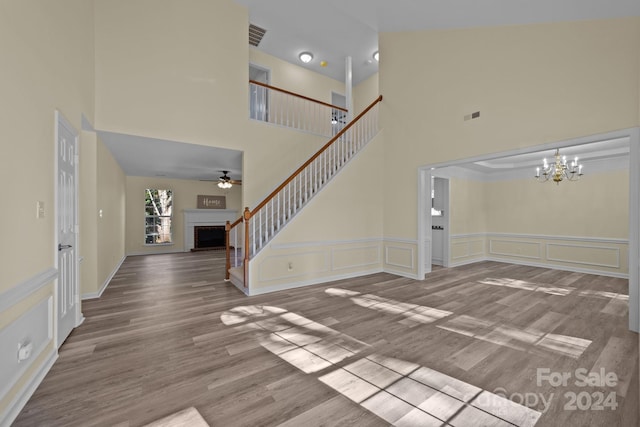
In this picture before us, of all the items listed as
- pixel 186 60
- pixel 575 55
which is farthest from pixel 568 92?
pixel 186 60

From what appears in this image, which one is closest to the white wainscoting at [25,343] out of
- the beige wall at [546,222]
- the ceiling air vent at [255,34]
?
the ceiling air vent at [255,34]

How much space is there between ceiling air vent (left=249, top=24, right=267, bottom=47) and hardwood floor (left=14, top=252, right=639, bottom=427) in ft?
20.1

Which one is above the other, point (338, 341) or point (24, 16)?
point (24, 16)

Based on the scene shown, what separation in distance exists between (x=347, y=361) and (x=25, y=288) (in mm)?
2478

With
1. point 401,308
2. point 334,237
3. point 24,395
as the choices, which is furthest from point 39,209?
point 334,237

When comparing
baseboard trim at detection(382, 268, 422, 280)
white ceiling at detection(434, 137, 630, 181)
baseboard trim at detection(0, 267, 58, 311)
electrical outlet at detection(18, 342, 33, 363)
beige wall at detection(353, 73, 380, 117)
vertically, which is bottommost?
baseboard trim at detection(382, 268, 422, 280)

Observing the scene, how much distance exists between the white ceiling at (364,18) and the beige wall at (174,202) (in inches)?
209

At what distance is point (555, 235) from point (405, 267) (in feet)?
13.4

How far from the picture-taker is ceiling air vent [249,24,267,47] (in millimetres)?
6400

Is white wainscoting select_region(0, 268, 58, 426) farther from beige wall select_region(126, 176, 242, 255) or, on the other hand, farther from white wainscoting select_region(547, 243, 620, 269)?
white wainscoting select_region(547, 243, 620, 269)

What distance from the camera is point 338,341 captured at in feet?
8.98

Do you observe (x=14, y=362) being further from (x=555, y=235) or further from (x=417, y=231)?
(x=555, y=235)

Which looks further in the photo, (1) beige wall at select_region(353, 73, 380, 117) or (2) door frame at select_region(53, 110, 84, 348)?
(1) beige wall at select_region(353, 73, 380, 117)

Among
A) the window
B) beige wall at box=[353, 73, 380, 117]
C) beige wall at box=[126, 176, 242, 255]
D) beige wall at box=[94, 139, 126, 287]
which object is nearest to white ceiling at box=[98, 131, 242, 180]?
beige wall at box=[94, 139, 126, 287]
